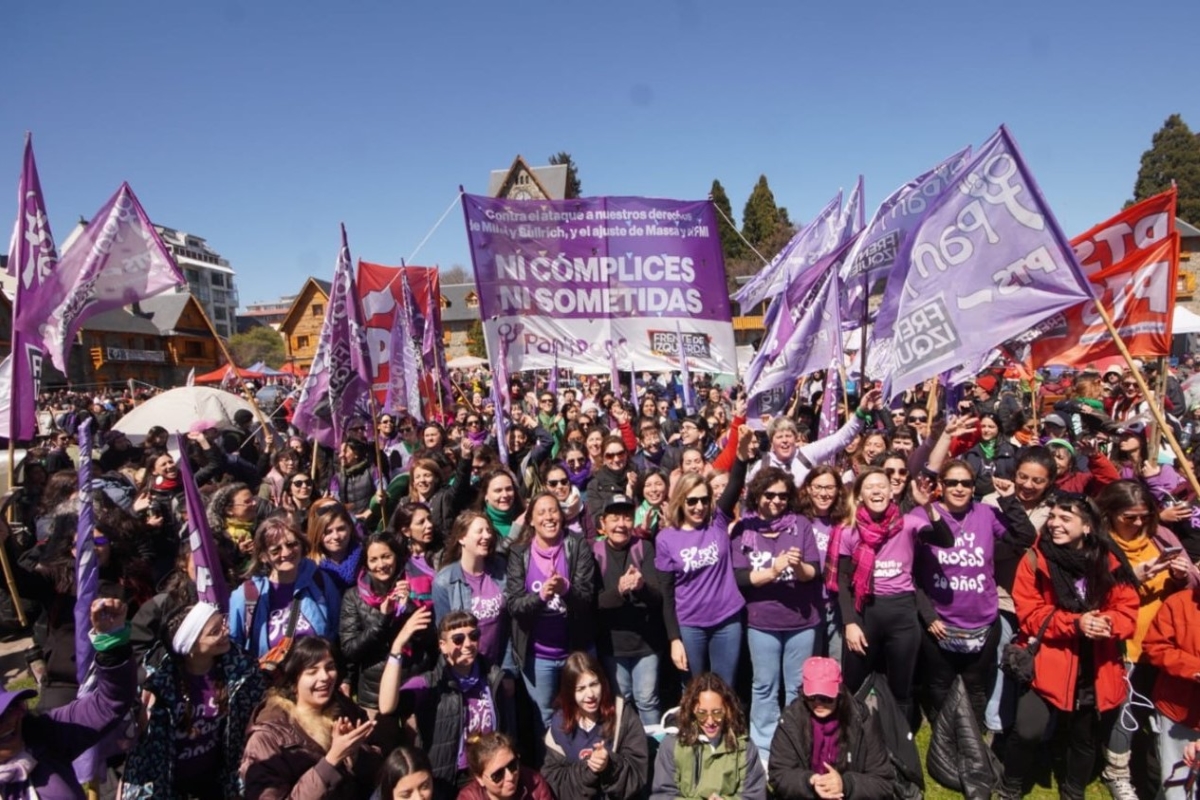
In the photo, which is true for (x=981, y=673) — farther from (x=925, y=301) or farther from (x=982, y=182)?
(x=982, y=182)

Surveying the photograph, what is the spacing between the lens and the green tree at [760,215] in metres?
66.4

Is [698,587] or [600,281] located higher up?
[600,281]

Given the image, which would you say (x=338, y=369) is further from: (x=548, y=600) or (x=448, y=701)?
(x=448, y=701)

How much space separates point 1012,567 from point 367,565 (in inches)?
161

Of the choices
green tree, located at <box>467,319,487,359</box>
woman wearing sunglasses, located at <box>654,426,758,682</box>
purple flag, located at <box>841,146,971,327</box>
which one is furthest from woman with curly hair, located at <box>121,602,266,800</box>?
green tree, located at <box>467,319,487,359</box>

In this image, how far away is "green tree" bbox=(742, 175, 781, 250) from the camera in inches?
2616

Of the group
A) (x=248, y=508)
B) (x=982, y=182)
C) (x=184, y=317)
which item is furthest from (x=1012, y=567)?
A: (x=184, y=317)

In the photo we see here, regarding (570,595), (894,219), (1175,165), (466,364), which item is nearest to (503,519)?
(570,595)

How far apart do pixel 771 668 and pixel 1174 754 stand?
6.84 feet

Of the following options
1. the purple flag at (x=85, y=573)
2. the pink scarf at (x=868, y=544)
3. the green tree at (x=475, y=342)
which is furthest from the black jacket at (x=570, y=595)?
the green tree at (x=475, y=342)

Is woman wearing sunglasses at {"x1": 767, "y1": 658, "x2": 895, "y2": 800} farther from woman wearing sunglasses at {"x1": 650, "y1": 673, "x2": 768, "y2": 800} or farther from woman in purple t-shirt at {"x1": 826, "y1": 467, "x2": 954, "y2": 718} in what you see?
→ woman in purple t-shirt at {"x1": 826, "y1": 467, "x2": 954, "y2": 718}

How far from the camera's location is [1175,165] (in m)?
60.7

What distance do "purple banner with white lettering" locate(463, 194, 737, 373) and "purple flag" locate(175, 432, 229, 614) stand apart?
5470mm

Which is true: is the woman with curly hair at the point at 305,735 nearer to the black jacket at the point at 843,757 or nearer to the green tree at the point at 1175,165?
the black jacket at the point at 843,757
